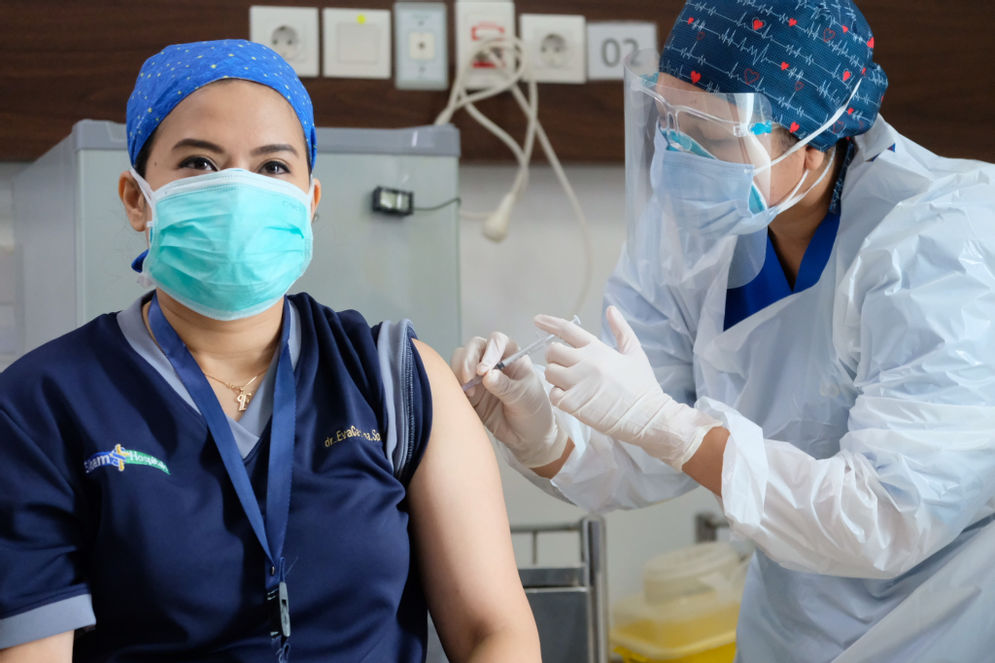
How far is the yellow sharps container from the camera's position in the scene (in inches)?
87.1

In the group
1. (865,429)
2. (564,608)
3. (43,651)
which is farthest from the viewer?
(564,608)

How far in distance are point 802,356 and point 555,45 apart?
1.21 m

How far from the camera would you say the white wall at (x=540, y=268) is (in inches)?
101

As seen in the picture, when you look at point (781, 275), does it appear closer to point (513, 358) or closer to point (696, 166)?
point (696, 166)

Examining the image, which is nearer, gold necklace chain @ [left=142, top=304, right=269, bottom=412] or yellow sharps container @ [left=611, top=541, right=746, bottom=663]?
gold necklace chain @ [left=142, top=304, right=269, bottom=412]

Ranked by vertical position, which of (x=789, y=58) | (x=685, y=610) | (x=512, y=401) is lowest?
(x=685, y=610)

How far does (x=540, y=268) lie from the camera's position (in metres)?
2.59

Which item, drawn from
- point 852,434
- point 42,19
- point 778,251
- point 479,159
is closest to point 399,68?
point 479,159

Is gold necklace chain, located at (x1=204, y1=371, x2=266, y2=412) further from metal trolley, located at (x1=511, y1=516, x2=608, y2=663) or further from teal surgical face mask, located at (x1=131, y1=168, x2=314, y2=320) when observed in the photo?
metal trolley, located at (x1=511, y1=516, x2=608, y2=663)

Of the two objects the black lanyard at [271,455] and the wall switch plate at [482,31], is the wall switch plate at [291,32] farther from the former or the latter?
the black lanyard at [271,455]

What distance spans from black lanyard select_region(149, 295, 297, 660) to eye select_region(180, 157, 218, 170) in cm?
18

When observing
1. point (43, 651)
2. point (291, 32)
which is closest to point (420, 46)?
point (291, 32)

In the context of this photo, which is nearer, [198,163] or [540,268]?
[198,163]

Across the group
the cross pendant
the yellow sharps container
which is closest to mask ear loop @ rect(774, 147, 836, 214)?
the cross pendant
